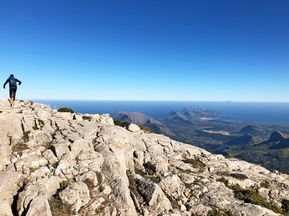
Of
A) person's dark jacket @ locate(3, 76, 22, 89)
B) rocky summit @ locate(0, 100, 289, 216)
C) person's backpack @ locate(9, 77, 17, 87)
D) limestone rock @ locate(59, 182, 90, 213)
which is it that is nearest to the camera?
limestone rock @ locate(59, 182, 90, 213)

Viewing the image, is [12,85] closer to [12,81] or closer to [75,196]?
[12,81]

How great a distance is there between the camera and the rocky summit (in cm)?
2066

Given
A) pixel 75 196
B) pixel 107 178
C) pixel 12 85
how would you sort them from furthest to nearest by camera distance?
pixel 12 85 → pixel 107 178 → pixel 75 196

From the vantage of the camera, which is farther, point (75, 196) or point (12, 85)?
point (12, 85)

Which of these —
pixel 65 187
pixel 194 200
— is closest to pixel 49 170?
pixel 65 187

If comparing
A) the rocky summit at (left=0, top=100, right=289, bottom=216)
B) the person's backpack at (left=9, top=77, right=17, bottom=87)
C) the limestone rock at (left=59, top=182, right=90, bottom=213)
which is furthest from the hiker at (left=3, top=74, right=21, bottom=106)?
the limestone rock at (left=59, top=182, right=90, bottom=213)

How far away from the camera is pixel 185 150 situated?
3706 cm

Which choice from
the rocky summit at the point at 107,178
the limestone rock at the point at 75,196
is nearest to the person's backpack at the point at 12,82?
the rocky summit at the point at 107,178

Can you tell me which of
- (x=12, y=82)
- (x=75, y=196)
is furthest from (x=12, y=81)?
(x=75, y=196)

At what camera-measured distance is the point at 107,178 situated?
79.4 ft

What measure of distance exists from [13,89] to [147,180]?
22.3 m

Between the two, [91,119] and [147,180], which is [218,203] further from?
[91,119]

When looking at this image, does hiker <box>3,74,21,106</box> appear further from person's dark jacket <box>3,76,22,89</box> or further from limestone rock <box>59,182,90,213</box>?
limestone rock <box>59,182,90,213</box>

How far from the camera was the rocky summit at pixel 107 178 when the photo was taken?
67.8 feet
